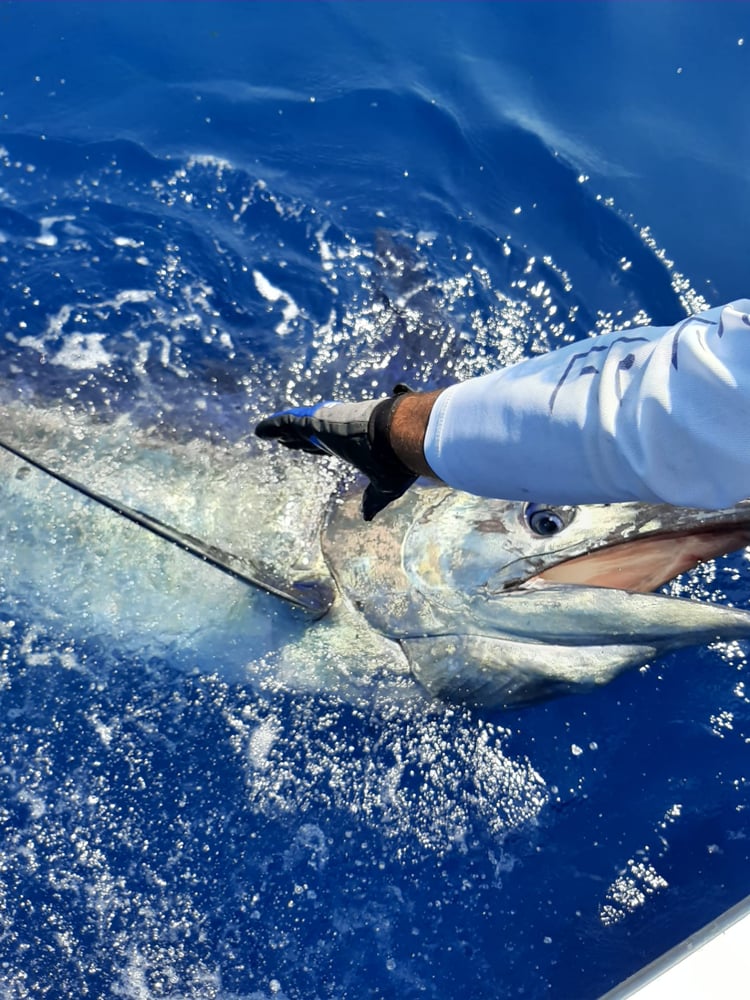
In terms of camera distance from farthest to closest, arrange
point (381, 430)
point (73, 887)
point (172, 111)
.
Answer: point (172, 111)
point (73, 887)
point (381, 430)

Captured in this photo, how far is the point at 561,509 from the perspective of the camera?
2.79m

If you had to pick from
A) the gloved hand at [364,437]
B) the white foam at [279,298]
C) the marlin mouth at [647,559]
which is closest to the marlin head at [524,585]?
the marlin mouth at [647,559]

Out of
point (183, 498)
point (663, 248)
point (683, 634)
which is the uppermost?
point (663, 248)

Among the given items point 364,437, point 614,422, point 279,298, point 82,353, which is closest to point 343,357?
point 279,298

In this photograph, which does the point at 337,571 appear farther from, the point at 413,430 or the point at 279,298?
the point at 279,298

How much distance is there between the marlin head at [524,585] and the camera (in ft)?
8.62

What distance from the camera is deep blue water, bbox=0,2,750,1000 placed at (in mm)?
3307

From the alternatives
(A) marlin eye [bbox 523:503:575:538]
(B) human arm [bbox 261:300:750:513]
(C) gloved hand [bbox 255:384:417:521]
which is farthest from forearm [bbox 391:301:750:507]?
(A) marlin eye [bbox 523:503:575:538]

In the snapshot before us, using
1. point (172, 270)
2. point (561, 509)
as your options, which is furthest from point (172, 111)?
point (561, 509)

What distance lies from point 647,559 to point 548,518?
0.35 m

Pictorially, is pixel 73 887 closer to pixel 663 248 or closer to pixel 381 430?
pixel 381 430

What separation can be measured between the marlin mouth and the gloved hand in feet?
2.01

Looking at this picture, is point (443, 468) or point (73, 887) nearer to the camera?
point (443, 468)

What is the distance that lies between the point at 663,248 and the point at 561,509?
8.10 feet
